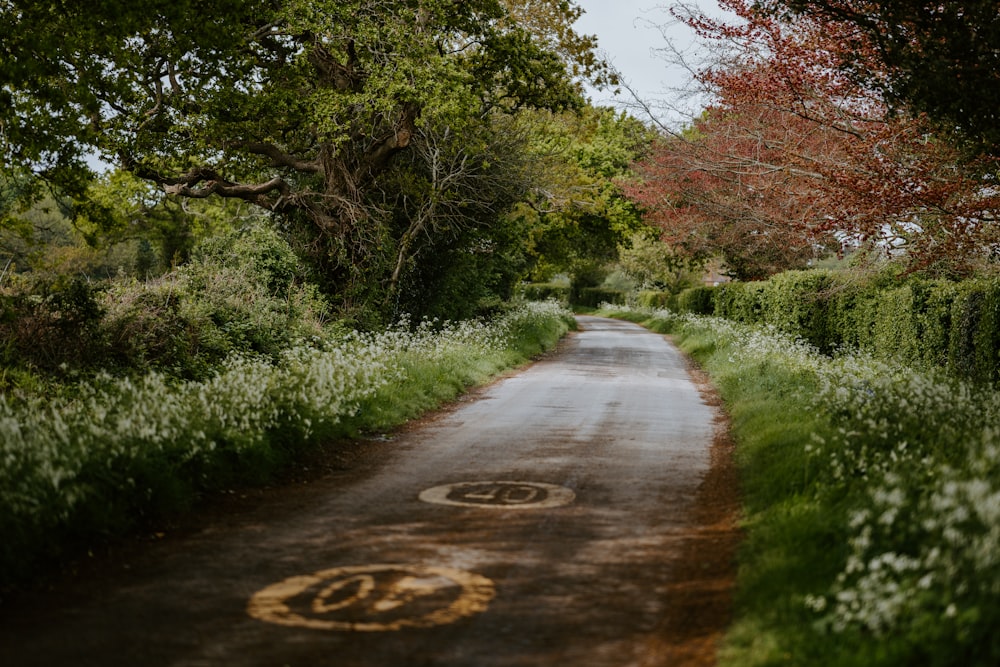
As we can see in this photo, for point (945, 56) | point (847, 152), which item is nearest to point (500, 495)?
point (945, 56)

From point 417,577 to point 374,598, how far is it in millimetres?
502

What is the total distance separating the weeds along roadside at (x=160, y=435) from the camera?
249 inches

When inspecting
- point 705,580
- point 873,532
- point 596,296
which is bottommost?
point 705,580

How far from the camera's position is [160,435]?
7.94 m

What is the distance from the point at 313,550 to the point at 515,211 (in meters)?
20.3

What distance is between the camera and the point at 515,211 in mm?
26078

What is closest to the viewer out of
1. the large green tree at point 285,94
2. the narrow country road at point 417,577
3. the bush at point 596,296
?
the narrow country road at point 417,577

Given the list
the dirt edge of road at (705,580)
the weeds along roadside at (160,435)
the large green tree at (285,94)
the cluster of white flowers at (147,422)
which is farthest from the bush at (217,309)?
the dirt edge of road at (705,580)

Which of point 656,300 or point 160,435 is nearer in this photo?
point 160,435

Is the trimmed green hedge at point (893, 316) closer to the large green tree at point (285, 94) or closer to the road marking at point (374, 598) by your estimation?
the large green tree at point (285, 94)

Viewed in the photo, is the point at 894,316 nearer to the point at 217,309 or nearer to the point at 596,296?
the point at 217,309

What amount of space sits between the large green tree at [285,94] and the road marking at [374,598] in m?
7.26

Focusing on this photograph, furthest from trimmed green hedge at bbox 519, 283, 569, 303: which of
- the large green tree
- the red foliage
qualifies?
the red foliage

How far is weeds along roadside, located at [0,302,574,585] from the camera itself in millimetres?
6336
